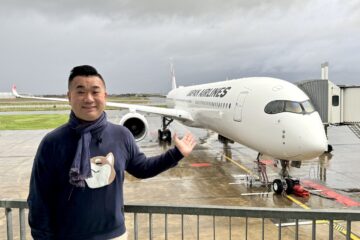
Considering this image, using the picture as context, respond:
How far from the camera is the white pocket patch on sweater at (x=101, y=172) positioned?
2.93m

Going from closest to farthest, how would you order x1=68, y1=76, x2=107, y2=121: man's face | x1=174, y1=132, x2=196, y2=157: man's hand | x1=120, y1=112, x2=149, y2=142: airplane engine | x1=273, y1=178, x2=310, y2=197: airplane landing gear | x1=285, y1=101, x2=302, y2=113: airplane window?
x1=68, y1=76, x2=107, y2=121: man's face → x1=174, y1=132, x2=196, y2=157: man's hand → x1=285, y1=101, x2=302, y2=113: airplane window → x1=273, y1=178, x2=310, y2=197: airplane landing gear → x1=120, y1=112, x2=149, y2=142: airplane engine

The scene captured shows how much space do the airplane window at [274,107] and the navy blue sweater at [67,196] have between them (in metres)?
8.96

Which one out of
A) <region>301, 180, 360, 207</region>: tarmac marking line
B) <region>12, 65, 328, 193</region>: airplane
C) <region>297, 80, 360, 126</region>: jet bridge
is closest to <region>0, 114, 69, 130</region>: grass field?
<region>12, 65, 328, 193</region>: airplane

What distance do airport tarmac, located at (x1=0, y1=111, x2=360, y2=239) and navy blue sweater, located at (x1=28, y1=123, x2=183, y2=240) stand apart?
19.3 ft

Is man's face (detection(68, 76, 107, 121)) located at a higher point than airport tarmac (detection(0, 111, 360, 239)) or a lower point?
higher

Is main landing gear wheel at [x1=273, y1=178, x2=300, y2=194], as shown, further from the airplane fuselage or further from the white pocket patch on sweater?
the white pocket patch on sweater

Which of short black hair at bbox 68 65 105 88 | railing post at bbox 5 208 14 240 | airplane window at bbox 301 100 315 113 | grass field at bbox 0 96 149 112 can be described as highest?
short black hair at bbox 68 65 105 88

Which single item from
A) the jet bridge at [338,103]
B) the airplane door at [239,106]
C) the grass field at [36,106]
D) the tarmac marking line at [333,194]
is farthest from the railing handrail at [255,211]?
the grass field at [36,106]

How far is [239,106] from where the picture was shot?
13.3 meters

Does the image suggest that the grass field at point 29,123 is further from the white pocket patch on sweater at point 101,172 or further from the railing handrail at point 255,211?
the white pocket patch on sweater at point 101,172

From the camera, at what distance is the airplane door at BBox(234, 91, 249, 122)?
13060 millimetres

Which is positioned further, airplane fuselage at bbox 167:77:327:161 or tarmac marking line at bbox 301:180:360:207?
tarmac marking line at bbox 301:180:360:207

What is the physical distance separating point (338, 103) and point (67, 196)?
1752cm

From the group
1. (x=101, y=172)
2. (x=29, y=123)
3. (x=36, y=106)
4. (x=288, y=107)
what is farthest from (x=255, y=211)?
(x=36, y=106)
